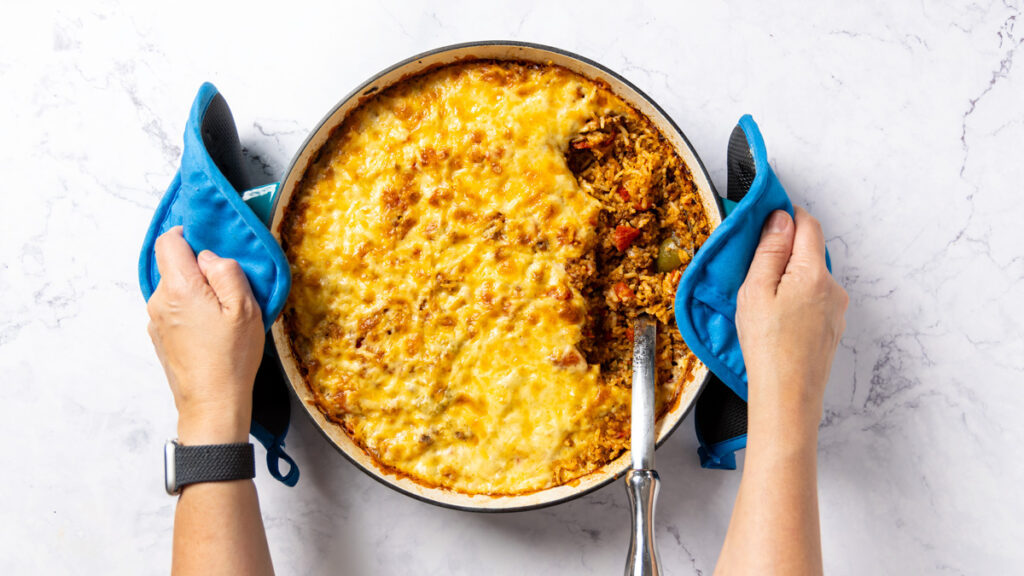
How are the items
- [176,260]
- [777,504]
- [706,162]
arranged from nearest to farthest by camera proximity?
1. [777,504]
2. [176,260]
3. [706,162]

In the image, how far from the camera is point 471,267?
197cm

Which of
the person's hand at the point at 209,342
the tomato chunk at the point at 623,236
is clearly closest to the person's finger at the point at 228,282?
the person's hand at the point at 209,342

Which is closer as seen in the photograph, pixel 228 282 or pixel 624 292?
pixel 228 282

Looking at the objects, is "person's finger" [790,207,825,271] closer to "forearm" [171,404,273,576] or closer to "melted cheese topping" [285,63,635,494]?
"melted cheese topping" [285,63,635,494]

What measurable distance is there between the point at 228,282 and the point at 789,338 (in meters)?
1.45

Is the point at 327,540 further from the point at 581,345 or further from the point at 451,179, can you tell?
the point at 451,179

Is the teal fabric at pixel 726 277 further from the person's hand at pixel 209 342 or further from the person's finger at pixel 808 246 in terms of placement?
the person's hand at pixel 209 342

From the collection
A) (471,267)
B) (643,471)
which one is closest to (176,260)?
(471,267)

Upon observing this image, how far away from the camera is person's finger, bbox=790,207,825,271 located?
1817mm

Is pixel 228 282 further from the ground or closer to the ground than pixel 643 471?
closer to the ground

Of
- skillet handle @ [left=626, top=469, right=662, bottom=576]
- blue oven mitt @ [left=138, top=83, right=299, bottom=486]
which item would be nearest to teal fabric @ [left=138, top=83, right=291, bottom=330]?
blue oven mitt @ [left=138, top=83, right=299, bottom=486]

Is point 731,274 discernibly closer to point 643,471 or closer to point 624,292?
point 624,292

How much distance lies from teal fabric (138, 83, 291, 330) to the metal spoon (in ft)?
3.29

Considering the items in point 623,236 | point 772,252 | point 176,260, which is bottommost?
point 176,260
